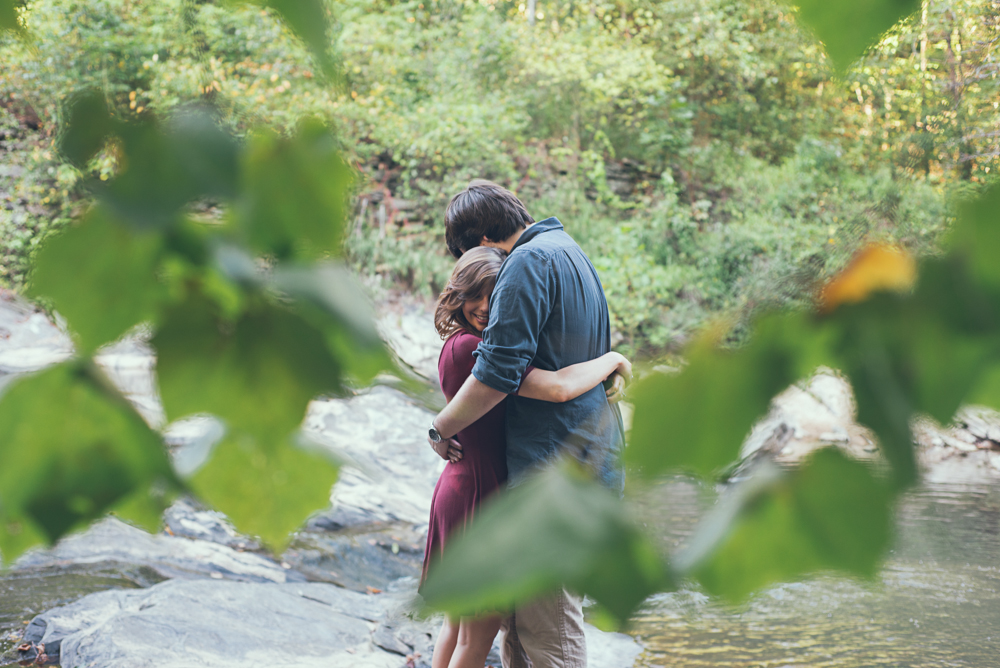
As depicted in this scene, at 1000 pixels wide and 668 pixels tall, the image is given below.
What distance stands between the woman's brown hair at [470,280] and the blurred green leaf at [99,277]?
68.8 inches

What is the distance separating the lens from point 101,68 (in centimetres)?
33

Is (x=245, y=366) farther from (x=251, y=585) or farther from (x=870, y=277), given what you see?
(x=251, y=585)

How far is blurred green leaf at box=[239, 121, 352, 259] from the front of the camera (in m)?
0.23

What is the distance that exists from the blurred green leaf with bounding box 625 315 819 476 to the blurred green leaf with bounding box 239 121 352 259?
0.40ft

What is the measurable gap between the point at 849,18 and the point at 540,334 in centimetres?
154

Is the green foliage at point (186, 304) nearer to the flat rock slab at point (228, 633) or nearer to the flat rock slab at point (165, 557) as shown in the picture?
the flat rock slab at point (228, 633)

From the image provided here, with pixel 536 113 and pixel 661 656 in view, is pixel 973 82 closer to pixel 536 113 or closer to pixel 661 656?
pixel 661 656

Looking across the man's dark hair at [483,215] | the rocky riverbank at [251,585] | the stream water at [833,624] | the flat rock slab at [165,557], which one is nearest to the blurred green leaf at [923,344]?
the rocky riverbank at [251,585]

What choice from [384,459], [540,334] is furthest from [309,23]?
[384,459]

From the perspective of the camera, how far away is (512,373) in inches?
64.5

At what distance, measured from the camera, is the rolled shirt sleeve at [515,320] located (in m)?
1.63

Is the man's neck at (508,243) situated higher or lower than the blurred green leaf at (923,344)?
higher

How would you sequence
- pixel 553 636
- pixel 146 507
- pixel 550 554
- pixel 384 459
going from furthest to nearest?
pixel 384 459 < pixel 553 636 < pixel 146 507 < pixel 550 554

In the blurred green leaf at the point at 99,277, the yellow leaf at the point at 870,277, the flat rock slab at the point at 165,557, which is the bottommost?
the flat rock slab at the point at 165,557
